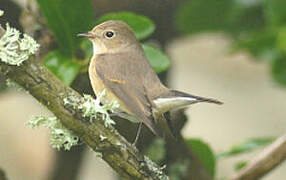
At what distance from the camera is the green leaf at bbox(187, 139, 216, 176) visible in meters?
2.40

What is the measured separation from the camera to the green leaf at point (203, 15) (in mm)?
3164

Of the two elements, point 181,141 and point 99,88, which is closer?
point 99,88

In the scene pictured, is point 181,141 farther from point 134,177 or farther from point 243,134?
point 243,134

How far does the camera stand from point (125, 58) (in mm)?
2338

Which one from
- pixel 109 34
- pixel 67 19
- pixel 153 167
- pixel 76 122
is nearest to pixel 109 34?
pixel 109 34

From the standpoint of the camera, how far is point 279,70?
296 centimetres

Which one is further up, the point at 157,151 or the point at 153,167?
the point at 153,167

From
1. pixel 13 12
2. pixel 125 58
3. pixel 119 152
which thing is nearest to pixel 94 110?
pixel 119 152

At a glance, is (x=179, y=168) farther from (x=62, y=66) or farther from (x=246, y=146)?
(x=62, y=66)

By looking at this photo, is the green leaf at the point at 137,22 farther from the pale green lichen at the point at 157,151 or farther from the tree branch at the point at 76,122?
the tree branch at the point at 76,122

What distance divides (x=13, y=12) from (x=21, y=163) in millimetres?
2245

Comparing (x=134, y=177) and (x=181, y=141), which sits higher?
(x=134, y=177)

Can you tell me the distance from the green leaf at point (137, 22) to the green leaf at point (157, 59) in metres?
0.06

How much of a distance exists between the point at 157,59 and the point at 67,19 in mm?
313
